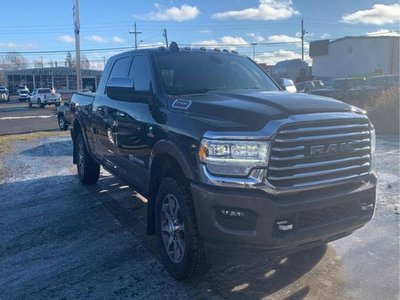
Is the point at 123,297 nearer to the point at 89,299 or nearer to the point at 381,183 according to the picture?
the point at 89,299

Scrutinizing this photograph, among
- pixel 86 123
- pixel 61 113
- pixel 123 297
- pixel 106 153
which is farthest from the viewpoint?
pixel 61 113

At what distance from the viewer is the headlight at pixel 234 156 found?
3.05 metres

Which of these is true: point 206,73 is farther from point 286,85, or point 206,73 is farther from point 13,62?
point 13,62

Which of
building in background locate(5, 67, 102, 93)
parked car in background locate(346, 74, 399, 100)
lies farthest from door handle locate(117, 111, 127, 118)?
building in background locate(5, 67, 102, 93)

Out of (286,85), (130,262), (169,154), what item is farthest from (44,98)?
(169,154)

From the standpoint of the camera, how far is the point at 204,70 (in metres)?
4.72

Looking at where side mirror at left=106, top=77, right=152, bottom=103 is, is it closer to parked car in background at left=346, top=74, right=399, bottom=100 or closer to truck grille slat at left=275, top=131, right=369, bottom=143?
truck grille slat at left=275, top=131, right=369, bottom=143

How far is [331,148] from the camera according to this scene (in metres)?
3.31

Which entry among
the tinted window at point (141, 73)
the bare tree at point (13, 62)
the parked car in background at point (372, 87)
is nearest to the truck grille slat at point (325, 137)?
the tinted window at point (141, 73)

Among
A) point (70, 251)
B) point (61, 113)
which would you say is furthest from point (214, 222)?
point (61, 113)

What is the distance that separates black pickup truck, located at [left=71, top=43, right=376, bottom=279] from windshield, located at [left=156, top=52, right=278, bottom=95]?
0.03m

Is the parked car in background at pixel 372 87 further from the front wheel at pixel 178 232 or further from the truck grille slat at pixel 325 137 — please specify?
the front wheel at pixel 178 232

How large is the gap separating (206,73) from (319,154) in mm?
1908

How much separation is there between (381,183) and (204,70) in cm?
388
